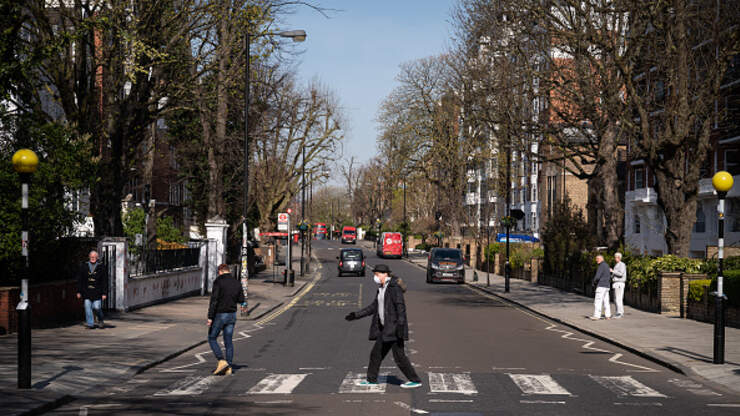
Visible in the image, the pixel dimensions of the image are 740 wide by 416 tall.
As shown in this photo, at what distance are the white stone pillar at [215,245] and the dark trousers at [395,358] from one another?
2461 cm

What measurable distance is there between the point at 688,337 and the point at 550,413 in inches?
413

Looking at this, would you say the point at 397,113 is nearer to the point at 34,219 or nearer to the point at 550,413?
the point at 34,219

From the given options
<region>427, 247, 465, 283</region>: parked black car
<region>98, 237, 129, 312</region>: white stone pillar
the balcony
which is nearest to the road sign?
<region>427, 247, 465, 283</region>: parked black car

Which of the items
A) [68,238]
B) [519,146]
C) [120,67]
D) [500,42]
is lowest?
[68,238]

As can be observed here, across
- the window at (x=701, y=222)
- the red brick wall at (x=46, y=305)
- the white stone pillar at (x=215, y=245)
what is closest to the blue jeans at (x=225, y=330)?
the red brick wall at (x=46, y=305)

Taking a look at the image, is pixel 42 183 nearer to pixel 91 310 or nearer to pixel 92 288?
pixel 92 288

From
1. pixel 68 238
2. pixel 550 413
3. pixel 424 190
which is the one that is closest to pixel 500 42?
pixel 68 238

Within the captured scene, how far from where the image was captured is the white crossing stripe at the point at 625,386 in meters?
11.9

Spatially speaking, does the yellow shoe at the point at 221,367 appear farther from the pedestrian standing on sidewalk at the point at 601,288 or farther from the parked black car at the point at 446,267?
the parked black car at the point at 446,267

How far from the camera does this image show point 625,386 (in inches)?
496

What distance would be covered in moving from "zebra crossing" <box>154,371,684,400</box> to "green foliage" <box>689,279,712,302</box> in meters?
10.9

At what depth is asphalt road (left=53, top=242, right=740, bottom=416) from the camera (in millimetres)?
10656

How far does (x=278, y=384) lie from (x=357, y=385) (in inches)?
48.3

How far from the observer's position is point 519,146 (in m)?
31.0
